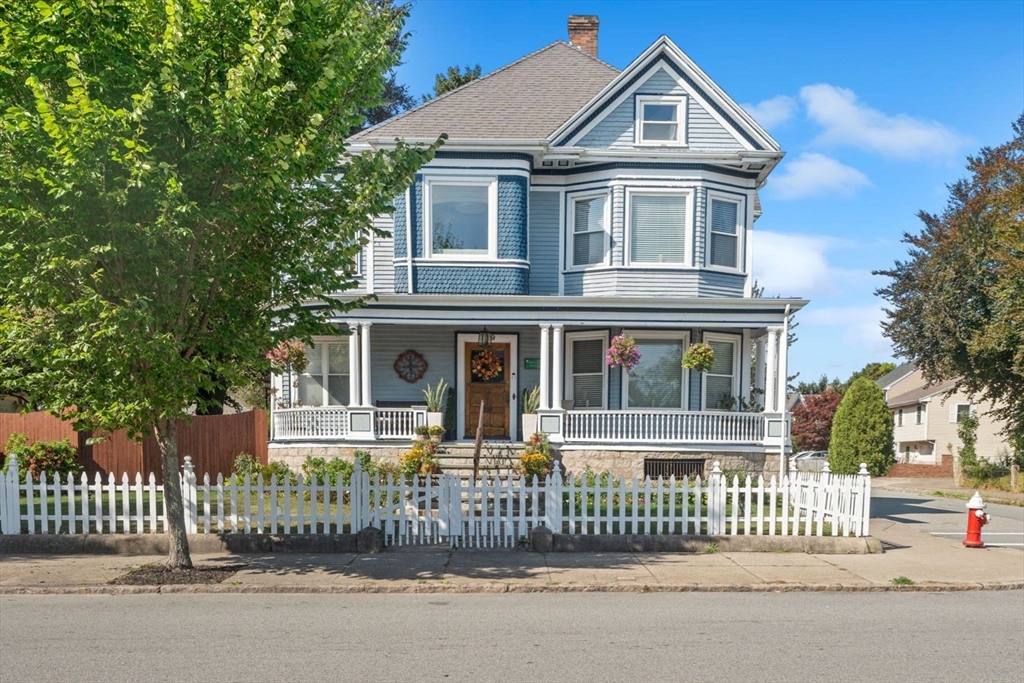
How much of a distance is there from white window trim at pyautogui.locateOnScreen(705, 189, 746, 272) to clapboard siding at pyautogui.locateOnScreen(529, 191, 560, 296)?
3614 mm

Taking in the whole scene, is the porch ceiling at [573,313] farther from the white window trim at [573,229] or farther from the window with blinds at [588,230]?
the window with blinds at [588,230]

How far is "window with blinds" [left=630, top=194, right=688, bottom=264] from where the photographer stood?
17578mm

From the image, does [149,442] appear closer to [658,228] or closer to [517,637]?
[658,228]

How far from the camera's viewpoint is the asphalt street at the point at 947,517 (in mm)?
13297

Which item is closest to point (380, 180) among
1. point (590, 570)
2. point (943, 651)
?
point (590, 570)

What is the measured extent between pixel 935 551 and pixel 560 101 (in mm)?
13713

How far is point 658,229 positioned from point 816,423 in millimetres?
38547

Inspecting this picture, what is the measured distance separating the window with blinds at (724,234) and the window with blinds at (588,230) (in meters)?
2.61

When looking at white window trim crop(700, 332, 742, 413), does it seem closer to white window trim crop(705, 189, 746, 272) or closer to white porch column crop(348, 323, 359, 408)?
white window trim crop(705, 189, 746, 272)

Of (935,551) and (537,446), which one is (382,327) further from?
(935,551)

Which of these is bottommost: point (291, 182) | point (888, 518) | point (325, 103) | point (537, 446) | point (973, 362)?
point (888, 518)

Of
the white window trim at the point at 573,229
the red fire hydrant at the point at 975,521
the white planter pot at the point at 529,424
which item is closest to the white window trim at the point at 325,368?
the white planter pot at the point at 529,424

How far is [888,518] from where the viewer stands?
50.8 ft

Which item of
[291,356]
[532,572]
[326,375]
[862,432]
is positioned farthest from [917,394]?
[532,572]
